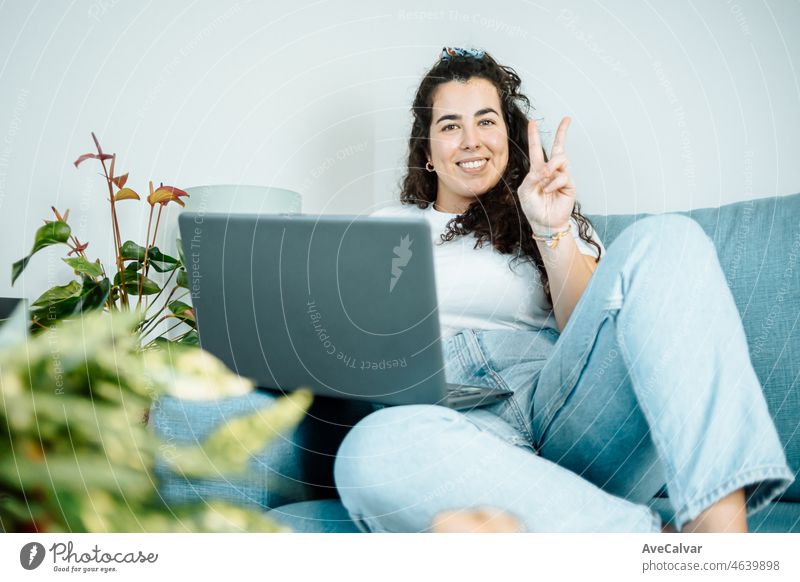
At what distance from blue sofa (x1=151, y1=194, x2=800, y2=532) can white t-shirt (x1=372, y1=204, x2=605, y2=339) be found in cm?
21

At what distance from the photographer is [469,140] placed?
3.65 feet

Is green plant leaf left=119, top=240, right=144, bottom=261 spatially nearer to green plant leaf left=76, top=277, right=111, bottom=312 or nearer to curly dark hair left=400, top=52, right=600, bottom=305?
green plant leaf left=76, top=277, right=111, bottom=312

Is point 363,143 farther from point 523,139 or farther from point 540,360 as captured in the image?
point 540,360

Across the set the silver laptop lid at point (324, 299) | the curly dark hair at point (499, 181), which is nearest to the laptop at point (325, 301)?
the silver laptop lid at point (324, 299)

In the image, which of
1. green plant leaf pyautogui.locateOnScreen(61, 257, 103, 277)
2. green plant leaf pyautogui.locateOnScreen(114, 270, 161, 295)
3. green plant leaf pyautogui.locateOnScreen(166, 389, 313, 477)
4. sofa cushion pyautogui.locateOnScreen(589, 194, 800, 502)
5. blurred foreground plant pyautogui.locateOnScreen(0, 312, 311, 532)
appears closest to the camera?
blurred foreground plant pyautogui.locateOnScreen(0, 312, 311, 532)

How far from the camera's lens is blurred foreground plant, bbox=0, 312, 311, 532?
1.43 ft

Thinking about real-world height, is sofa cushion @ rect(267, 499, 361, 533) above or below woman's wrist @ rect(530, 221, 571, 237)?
below

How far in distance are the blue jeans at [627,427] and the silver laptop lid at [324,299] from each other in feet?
0.20

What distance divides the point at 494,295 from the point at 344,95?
2.08ft

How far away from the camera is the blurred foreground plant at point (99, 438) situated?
436mm

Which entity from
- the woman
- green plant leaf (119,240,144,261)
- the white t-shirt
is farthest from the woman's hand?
green plant leaf (119,240,144,261)

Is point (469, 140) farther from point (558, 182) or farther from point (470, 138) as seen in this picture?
point (558, 182)

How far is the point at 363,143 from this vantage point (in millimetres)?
1354

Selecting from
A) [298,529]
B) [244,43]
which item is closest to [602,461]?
[298,529]
